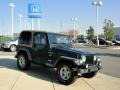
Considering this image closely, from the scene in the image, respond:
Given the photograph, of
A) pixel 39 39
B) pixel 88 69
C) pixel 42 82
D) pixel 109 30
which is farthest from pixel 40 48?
pixel 109 30

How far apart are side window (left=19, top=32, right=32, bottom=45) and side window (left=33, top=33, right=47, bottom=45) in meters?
0.46

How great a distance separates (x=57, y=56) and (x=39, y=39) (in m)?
1.52

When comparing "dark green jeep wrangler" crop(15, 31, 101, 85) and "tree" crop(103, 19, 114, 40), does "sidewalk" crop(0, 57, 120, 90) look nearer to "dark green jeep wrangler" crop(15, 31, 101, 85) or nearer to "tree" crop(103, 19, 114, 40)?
"dark green jeep wrangler" crop(15, 31, 101, 85)

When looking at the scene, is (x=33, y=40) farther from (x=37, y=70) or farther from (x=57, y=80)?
(x=57, y=80)

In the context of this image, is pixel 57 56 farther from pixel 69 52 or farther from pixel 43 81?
pixel 43 81

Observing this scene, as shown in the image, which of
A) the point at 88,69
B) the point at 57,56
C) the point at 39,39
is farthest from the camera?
the point at 39,39

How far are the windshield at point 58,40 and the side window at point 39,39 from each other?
0.29 meters

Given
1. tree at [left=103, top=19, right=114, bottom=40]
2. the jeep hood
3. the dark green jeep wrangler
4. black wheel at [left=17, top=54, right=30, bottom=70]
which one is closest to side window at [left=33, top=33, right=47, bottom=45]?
the dark green jeep wrangler

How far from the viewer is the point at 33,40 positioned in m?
13.7

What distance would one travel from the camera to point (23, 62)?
14344 mm

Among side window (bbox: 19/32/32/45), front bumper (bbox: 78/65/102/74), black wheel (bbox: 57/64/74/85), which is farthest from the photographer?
side window (bbox: 19/32/32/45)

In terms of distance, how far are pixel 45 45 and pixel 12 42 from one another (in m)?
18.7

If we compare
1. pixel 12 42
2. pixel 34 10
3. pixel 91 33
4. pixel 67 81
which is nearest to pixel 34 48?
pixel 67 81

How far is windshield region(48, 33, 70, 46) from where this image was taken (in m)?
12.8
